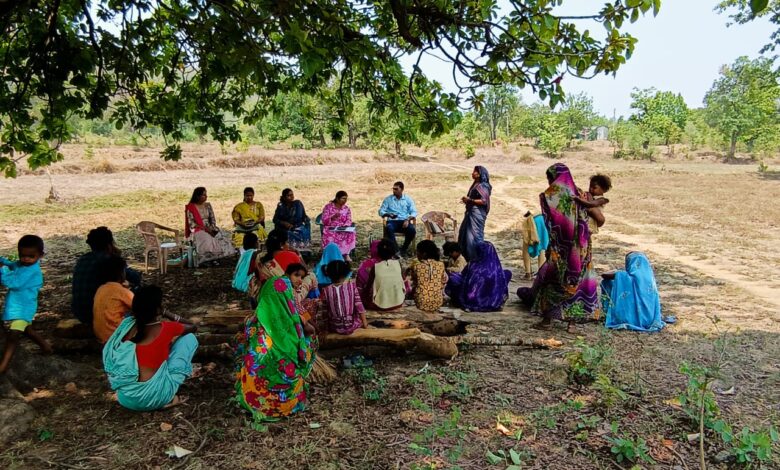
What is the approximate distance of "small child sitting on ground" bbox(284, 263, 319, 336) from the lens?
4.41 meters

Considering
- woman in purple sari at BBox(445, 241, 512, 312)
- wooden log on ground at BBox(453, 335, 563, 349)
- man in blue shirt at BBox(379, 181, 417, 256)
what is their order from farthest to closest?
man in blue shirt at BBox(379, 181, 417, 256) < woman in purple sari at BBox(445, 241, 512, 312) < wooden log on ground at BBox(453, 335, 563, 349)

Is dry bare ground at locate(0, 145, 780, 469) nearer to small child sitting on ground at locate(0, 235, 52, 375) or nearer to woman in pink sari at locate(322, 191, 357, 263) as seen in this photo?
small child sitting on ground at locate(0, 235, 52, 375)

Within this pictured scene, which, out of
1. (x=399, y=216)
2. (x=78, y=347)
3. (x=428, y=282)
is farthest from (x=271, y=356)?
(x=399, y=216)

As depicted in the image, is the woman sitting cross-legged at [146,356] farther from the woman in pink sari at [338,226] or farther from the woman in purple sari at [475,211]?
the woman in pink sari at [338,226]

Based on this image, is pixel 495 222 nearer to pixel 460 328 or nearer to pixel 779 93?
pixel 460 328

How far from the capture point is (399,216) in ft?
32.4

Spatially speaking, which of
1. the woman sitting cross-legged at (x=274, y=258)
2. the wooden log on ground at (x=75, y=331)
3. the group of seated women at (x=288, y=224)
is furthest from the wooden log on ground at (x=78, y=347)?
the group of seated women at (x=288, y=224)

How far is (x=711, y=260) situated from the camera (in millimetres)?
9562

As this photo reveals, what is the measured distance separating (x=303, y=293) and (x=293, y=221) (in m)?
4.30

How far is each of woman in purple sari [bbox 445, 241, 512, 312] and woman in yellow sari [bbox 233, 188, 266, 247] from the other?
13.5 feet

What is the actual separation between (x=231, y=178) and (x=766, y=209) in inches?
785

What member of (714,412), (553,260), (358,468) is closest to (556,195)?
(553,260)

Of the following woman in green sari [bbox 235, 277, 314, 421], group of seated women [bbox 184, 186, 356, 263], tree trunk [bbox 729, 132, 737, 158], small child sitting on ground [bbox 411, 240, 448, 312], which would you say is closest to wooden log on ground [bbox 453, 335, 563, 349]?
small child sitting on ground [bbox 411, 240, 448, 312]

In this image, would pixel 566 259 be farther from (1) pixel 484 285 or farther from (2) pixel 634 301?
(1) pixel 484 285
